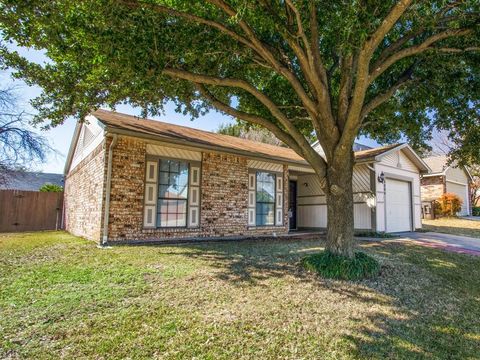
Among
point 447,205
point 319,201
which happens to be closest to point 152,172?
point 319,201

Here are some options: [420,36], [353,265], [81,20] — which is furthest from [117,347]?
[420,36]

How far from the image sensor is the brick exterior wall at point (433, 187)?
22.0 m

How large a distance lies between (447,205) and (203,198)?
18771 mm

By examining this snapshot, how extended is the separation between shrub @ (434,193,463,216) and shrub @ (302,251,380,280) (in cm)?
1840

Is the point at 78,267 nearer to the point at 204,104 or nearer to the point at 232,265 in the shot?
the point at 232,265

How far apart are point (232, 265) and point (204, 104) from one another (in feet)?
15.9

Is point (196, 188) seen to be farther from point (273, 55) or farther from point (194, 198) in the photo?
point (273, 55)

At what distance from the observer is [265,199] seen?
39.1 ft

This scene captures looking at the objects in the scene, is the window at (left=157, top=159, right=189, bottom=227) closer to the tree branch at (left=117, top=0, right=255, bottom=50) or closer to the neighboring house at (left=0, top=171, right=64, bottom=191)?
the tree branch at (left=117, top=0, right=255, bottom=50)

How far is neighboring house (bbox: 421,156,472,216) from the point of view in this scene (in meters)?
22.0

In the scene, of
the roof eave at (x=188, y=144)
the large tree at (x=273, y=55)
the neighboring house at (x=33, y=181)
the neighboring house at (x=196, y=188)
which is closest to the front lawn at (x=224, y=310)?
the large tree at (x=273, y=55)

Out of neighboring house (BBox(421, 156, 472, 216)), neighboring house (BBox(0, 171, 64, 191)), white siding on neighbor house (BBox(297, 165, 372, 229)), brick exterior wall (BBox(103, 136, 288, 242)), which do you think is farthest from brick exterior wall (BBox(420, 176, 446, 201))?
neighboring house (BBox(0, 171, 64, 191))

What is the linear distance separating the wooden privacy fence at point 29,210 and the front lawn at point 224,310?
32.2 ft

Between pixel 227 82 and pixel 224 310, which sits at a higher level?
pixel 227 82
